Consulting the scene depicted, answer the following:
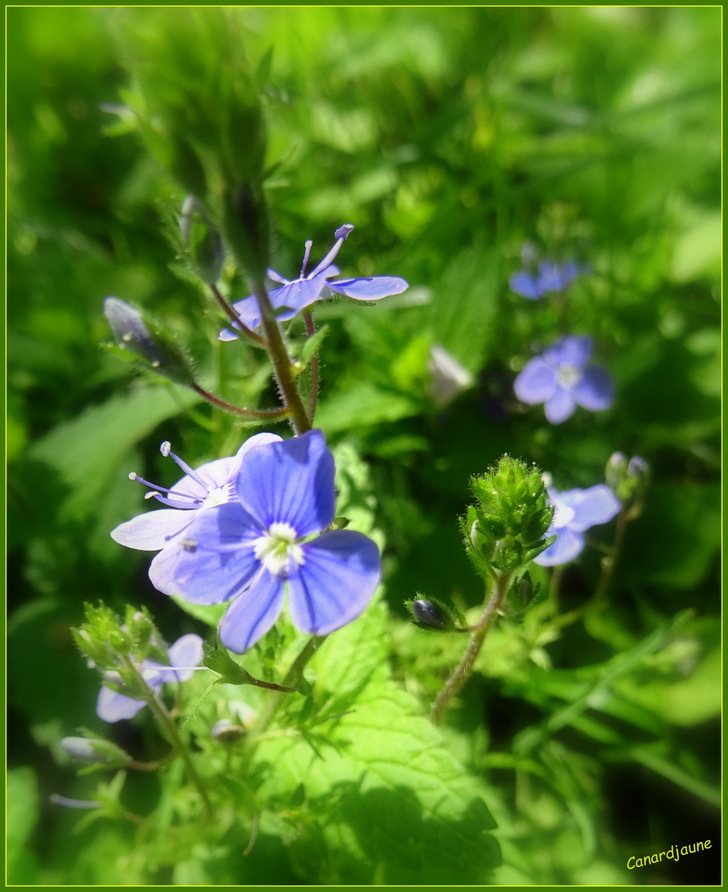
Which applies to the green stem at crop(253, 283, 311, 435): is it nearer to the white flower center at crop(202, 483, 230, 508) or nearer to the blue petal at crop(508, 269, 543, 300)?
the white flower center at crop(202, 483, 230, 508)

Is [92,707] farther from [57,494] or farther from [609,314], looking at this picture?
[609,314]

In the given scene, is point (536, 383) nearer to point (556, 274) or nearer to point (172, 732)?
point (556, 274)

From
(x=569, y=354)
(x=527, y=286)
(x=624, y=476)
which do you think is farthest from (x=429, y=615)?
(x=527, y=286)

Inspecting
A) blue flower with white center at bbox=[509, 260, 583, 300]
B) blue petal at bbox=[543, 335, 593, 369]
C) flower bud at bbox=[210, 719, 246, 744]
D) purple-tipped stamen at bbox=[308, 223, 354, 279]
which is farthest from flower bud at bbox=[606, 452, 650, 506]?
flower bud at bbox=[210, 719, 246, 744]

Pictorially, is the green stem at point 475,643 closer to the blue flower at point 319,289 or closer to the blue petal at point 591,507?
the blue petal at point 591,507

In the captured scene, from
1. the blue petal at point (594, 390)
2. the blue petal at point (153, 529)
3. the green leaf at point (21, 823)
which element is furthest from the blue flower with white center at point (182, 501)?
the blue petal at point (594, 390)

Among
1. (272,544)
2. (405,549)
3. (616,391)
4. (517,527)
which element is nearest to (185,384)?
(272,544)
